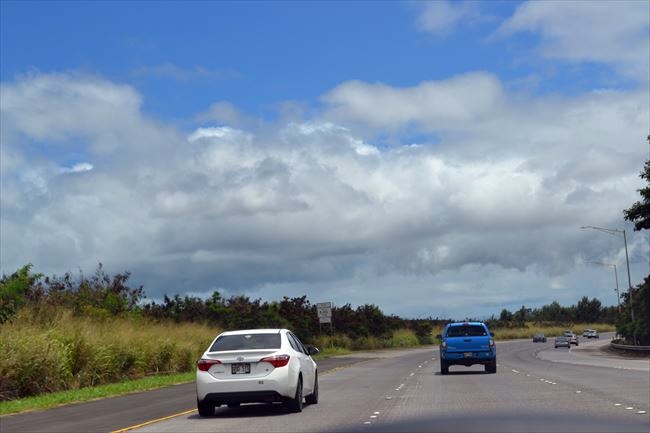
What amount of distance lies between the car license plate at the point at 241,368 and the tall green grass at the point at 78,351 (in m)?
8.51

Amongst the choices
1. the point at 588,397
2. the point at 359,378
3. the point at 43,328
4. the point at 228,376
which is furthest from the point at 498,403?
the point at 43,328

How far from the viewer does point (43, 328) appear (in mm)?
28203

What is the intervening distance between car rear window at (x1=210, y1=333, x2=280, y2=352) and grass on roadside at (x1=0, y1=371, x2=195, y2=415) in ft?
16.6

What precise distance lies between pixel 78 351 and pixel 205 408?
11.3 meters

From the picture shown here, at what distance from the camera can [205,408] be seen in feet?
58.2

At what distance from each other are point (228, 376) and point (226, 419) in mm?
791

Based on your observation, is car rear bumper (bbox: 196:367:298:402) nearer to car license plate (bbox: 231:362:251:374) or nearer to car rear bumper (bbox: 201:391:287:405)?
car rear bumper (bbox: 201:391:287:405)

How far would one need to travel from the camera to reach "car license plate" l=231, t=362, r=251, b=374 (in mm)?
17375

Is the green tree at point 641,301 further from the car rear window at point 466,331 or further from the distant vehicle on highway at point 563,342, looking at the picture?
the car rear window at point 466,331

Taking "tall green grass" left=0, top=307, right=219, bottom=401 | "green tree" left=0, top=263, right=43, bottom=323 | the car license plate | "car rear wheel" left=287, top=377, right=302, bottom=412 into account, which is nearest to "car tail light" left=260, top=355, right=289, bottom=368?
the car license plate

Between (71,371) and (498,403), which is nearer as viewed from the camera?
(498,403)

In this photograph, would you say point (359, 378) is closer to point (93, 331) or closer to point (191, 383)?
point (191, 383)

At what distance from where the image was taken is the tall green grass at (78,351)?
24.1 m

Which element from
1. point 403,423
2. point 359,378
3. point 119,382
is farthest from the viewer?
point 359,378
